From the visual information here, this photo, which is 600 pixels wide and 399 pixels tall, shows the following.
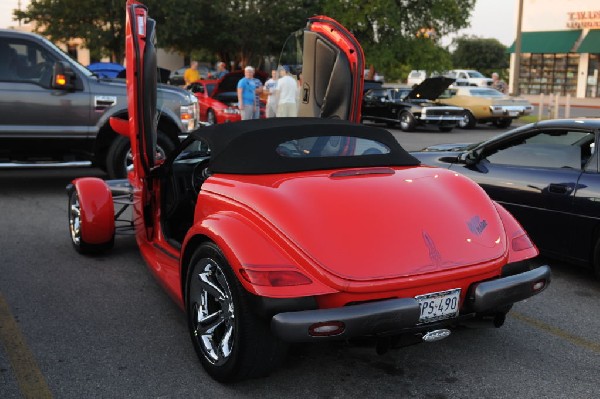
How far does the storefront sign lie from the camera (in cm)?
3822

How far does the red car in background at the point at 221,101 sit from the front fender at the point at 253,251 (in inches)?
553

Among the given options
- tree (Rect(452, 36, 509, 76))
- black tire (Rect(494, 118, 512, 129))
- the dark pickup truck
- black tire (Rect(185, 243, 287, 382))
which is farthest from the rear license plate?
tree (Rect(452, 36, 509, 76))

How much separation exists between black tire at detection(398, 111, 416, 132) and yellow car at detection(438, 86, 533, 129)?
1912 mm

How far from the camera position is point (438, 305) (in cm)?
332

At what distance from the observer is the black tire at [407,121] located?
20375 mm

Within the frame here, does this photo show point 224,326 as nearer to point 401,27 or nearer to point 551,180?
point 551,180

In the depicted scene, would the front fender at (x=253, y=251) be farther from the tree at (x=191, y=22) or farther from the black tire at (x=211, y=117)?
the tree at (x=191, y=22)

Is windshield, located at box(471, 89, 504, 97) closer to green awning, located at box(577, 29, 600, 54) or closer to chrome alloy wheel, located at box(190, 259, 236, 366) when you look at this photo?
green awning, located at box(577, 29, 600, 54)

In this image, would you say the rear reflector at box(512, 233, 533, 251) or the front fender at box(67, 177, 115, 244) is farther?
the front fender at box(67, 177, 115, 244)

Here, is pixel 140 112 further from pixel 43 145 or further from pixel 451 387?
pixel 43 145

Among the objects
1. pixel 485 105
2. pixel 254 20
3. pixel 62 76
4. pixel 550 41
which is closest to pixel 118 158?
pixel 62 76

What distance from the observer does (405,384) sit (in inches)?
140

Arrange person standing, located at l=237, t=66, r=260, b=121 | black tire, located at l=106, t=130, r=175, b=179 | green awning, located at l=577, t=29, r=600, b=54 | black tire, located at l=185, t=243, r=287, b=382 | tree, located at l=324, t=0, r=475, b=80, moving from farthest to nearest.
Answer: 1. green awning, located at l=577, t=29, r=600, b=54
2. tree, located at l=324, t=0, r=475, b=80
3. person standing, located at l=237, t=66, r=260, b=121
4. black tire, located at l=106, t=130, r=175, b=179
5. black tire, located at l=185, t=243, r=287, b=382

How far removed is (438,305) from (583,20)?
40.5 m
